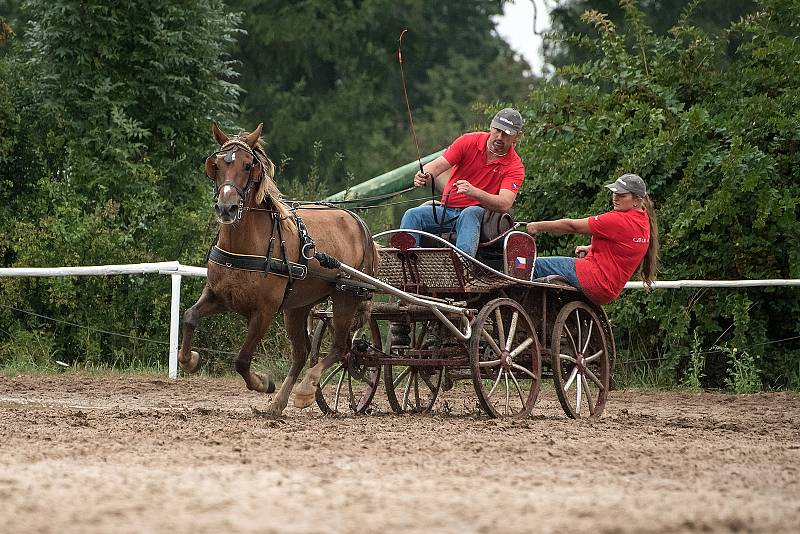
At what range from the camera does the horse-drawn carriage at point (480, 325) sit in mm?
8828

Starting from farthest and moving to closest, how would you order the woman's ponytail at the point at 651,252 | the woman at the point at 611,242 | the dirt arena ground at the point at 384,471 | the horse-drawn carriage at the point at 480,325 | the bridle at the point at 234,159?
the woman's ponytail at the point at 651,252 → the woman at the point at 611,242 → the horse-drawn carriage at the point at 480,325 → the bridle at the point at 234,159 → the dirt arena ground at the point at 384,471

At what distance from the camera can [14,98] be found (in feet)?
51.3

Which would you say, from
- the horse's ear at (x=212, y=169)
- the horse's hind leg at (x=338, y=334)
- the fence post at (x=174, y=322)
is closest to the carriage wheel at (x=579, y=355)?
the horse's hind leg at (x=338, y=334)

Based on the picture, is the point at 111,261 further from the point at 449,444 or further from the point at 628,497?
the point at 628,497

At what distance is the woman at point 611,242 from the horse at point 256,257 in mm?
1636

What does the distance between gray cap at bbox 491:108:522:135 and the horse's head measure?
174cm

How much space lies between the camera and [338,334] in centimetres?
925

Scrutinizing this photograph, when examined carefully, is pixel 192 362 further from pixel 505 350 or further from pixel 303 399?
pixel 505 350

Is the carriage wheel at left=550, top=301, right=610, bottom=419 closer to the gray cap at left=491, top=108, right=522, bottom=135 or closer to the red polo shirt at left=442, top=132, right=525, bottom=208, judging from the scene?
the red polo shirt at left=442, top=132, right=525, bottom=208

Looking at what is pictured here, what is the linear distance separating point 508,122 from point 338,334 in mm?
1911

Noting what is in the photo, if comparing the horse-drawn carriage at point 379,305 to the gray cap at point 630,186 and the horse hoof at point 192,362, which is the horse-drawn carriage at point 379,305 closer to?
the horse hoof at point 192,362

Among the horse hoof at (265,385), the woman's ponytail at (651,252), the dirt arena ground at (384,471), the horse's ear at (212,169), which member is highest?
the horse's ear at (212,169)

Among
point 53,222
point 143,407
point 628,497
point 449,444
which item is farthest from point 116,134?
point 628,497

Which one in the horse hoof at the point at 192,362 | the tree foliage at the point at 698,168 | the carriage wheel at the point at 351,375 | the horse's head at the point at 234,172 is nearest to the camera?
the horse's head at the point at 234,172
